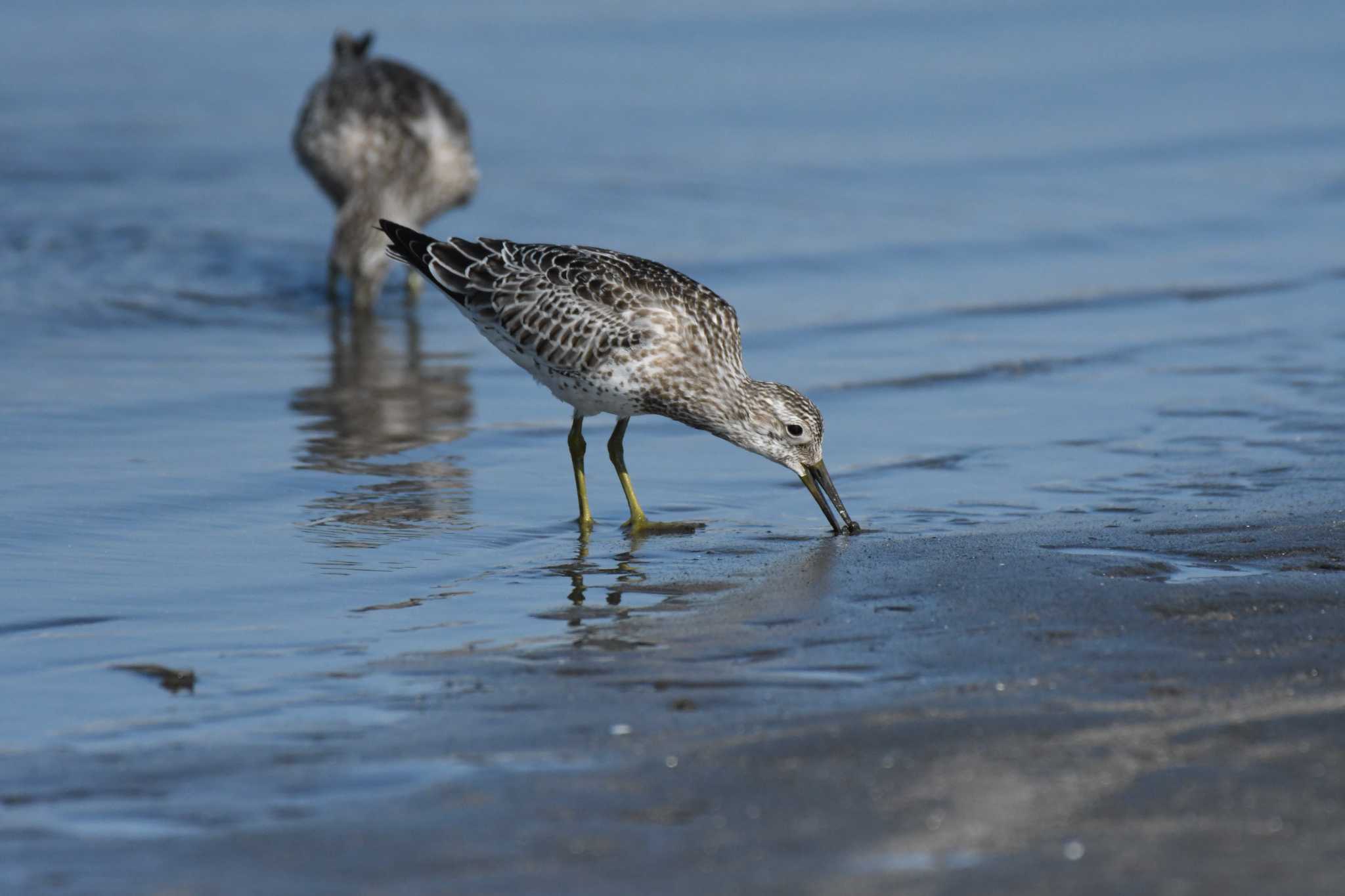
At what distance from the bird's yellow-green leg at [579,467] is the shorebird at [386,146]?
5119mm

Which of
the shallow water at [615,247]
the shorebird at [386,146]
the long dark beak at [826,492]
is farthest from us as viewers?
the shorebird at [386,146]

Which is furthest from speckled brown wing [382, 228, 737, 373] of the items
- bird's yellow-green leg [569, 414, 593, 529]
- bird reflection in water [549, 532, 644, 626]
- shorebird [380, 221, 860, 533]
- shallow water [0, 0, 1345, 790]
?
bird reflection in water [549, 532, 644, 626]

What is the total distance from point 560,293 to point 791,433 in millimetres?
1207

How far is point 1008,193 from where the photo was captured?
14.7 m

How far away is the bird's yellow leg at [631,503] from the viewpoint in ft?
24.0

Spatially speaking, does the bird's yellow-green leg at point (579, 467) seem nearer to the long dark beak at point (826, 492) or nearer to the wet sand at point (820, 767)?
the long dark beak at point (826, 492)

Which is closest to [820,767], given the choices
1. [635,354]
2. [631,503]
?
[631,503]

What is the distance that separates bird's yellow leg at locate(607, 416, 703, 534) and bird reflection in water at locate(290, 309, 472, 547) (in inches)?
25.2

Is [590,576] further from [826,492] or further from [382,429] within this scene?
[382,429]

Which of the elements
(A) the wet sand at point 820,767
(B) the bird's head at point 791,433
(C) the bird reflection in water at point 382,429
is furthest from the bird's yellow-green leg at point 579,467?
(A) the wet sand at point 820,767

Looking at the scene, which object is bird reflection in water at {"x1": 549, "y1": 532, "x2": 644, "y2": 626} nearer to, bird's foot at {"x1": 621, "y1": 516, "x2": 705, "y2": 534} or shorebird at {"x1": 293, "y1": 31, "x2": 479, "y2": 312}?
bird's foot at {"x1": 621, "y1": 516, "x2": 705, "y2": 534}

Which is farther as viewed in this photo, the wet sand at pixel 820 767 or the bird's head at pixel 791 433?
the bird's head at pixel 791 433

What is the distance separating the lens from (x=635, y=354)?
761cm

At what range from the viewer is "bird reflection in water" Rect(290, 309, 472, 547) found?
7.47 metres
